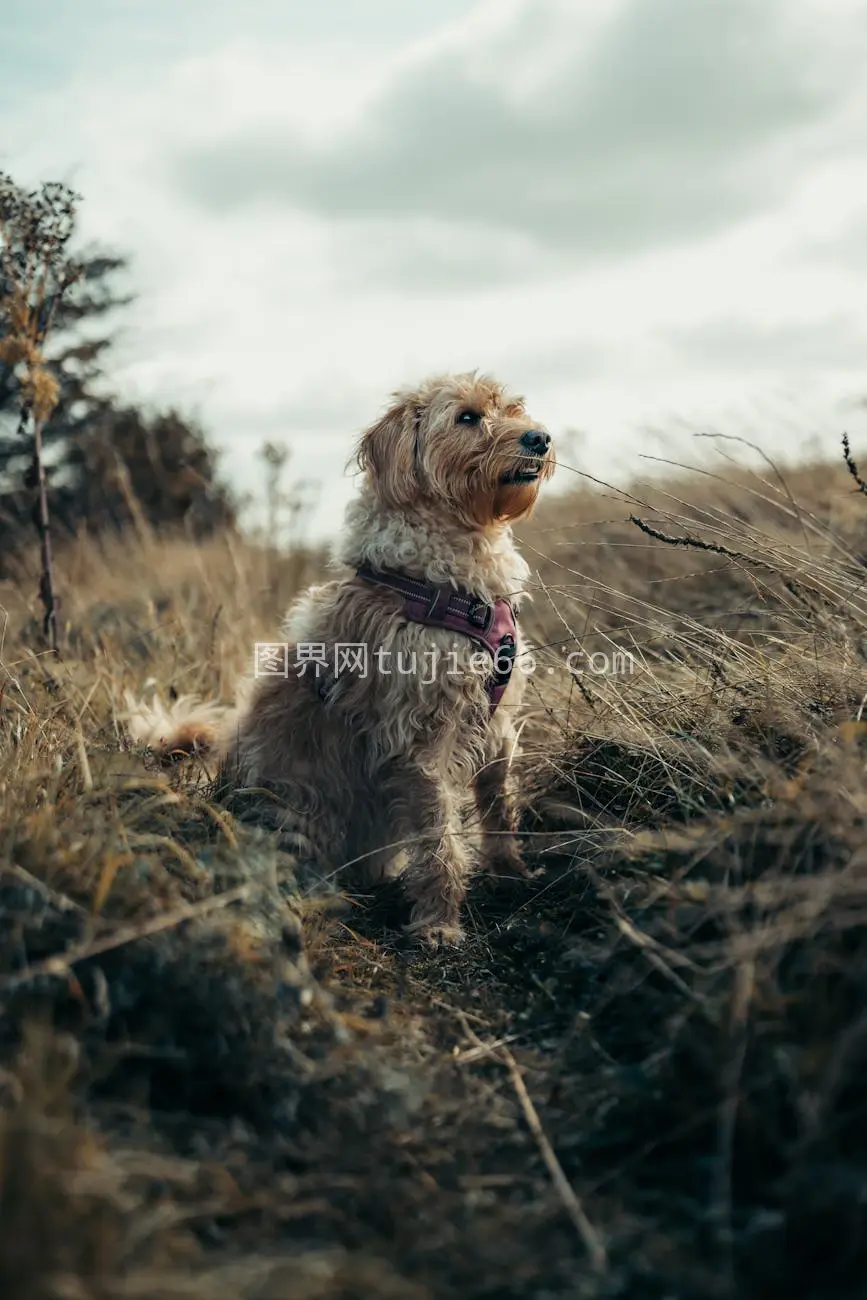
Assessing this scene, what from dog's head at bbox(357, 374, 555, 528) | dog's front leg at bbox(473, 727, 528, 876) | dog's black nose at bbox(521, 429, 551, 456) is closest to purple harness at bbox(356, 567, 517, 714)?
dog's front leg at bbox(473, 727, 528, 876)

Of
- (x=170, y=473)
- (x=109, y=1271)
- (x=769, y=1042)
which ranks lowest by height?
(x=109, y=1271)

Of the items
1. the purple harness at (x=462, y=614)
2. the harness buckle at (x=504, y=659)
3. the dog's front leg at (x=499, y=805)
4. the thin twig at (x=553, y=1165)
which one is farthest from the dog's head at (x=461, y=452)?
the thin twig at (x=553, y=1165)

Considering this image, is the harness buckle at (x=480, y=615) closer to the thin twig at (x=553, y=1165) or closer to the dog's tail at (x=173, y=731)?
the dog's tail at (x=173, y=731)

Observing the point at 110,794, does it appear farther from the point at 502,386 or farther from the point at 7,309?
the point at 7,309

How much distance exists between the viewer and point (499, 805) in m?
4.25

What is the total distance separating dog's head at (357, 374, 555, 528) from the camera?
4035mm

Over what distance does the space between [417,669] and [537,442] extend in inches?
37.4

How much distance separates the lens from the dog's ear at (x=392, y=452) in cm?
412

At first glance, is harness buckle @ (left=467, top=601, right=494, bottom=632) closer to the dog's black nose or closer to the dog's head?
the dog's head

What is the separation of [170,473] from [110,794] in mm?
10113

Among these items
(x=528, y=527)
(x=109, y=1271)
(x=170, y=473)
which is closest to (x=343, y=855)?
(x=109, y=1271)

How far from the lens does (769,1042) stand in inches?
87.6

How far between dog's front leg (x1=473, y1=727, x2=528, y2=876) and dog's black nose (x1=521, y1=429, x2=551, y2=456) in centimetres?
108

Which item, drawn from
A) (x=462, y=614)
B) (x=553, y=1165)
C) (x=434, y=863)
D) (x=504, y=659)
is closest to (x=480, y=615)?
(x=462, y=614)
